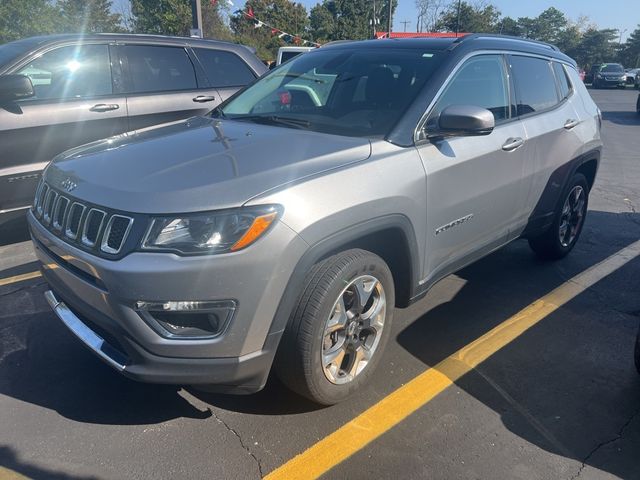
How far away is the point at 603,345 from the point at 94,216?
309 cm

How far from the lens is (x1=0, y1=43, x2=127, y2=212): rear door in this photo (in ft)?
14.7

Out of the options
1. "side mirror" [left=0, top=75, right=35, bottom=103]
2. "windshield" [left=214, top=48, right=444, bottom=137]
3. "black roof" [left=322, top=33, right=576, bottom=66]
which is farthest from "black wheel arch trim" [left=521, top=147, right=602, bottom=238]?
"side mirror" [left=0, top=75, right=35, bottom=103]

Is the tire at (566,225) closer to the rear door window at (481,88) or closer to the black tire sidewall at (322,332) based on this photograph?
the rear door window at (481,88)

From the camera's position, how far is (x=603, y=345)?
3.40m

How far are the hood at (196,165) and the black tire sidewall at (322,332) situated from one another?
0.49 metres

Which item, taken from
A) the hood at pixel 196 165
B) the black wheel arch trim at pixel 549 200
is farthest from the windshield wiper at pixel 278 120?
the black wheel arch trim at pixel 549 200

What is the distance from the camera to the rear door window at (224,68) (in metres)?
5.97

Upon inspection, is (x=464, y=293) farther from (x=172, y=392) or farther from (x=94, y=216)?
(x=94, y=216)

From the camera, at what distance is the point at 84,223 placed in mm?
2326

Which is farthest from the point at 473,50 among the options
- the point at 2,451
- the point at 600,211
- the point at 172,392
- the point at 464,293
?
the point at 600,211

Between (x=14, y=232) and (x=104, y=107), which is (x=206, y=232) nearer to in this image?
(x=104, y=107)

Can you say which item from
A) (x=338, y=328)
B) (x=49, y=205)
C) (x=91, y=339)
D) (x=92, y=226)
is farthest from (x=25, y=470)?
(x=338, y=328)

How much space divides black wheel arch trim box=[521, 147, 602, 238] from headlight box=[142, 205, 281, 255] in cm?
265

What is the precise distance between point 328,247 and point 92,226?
1.02 m
